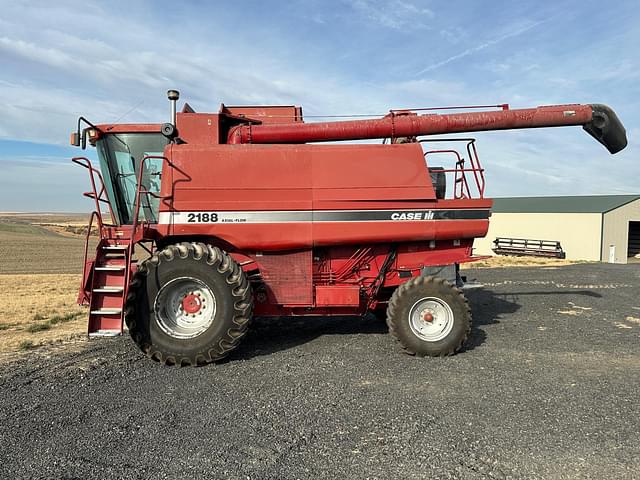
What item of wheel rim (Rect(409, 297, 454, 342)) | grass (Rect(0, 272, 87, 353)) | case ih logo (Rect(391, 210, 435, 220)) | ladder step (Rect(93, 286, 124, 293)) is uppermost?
case ih logo (Rect(391, 210, 435, 220))

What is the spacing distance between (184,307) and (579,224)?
1128 inches

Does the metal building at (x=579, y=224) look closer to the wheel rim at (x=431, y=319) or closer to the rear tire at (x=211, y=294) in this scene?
the wheel rim at (x=431, y=319)

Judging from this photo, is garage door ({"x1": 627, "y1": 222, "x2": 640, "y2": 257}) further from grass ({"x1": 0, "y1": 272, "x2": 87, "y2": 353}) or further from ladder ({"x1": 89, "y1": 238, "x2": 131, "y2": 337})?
ladder ({"x1": 89, "y1": 238, "x2": 131, "y2": 337})

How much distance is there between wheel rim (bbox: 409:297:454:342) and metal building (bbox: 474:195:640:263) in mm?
25599

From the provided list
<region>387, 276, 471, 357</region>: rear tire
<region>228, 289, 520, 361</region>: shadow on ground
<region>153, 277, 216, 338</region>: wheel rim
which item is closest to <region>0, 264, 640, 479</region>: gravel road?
<region>228, 289, 520, 361</region>: shadow on ground

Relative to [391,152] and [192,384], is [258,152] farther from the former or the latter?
[192,384]

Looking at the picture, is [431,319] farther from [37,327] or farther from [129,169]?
[37,327]

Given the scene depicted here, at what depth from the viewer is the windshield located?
5.80 m

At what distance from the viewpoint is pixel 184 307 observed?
526 cm

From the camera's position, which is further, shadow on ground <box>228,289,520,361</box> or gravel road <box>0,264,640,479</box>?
shadow on ground <box>228,289,520,361</box>

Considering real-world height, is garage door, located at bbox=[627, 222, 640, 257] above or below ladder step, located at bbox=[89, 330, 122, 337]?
above

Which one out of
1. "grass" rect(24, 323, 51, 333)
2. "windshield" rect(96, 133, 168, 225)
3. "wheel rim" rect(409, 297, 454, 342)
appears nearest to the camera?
"wheel rim" rect(409, 297, 454, 342)

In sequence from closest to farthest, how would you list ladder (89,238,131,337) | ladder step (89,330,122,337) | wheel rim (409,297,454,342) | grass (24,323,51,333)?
1. ladder step (89,330,122,337)
2. ladder (89,238,131,337)
3. wheel rim (409,297,454,342)
4. grass (24,323,51,333)

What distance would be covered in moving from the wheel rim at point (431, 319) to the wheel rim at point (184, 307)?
2503 mm
